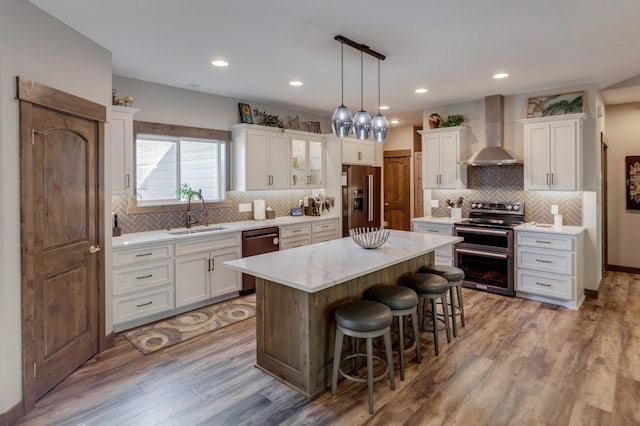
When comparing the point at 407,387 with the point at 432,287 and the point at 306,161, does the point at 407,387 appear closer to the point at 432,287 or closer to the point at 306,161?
the point at 432,287

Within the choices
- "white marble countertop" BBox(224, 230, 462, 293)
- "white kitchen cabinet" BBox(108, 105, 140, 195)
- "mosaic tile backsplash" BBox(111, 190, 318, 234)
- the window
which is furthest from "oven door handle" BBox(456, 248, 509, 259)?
"white kitchen cabinet" BBox(108, 105, 140, 195)

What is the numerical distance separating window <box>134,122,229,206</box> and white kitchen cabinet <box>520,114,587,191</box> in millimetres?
4067

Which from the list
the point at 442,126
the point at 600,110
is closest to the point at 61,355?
the point at 442,126

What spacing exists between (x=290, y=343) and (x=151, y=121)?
323 centimetres

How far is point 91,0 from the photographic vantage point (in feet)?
8.16

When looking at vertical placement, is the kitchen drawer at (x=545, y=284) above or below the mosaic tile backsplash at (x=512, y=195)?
below

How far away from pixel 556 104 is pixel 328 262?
4038mm

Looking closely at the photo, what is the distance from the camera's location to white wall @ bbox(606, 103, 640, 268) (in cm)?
577

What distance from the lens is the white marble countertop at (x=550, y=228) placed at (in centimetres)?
435

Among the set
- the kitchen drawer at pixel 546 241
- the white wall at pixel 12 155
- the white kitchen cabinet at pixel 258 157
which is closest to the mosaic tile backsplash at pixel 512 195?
the kitchen drawer at pixel 546 241

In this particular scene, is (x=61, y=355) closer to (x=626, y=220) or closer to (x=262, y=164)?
(x=262, y=164)

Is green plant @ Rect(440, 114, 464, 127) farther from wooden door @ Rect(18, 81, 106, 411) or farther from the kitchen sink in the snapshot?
wooden door @ Rect(18, 81, 106, 411)

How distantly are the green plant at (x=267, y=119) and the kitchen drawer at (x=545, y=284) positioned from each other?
12.8 ft

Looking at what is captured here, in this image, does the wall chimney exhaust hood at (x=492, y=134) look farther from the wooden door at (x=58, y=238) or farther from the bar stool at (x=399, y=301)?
the wooden door at (x=58, y=238)
